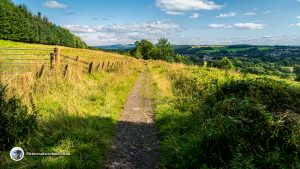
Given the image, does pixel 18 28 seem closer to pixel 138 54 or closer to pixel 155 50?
pixel 138 54

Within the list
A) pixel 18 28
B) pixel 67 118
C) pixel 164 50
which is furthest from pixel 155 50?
pixel 67 118

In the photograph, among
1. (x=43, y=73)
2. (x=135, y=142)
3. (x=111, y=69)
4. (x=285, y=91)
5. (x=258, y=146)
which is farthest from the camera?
(x=111, y=69)

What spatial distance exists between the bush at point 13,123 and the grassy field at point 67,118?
0.66 feet

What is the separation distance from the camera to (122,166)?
265 inches

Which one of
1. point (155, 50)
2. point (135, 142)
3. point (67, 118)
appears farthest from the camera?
point (155, 50)

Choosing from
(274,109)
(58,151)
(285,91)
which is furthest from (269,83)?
(58,151)

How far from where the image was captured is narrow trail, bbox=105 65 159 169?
6.98 m

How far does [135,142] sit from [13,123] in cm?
316

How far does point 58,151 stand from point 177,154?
265 centimetres

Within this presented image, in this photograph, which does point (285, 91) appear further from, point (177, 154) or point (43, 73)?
point (43, 73)

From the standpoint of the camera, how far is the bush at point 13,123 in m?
6.99

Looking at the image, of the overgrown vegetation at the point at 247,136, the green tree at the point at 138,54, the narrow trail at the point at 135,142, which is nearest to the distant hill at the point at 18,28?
the green tree at the point at 138,54

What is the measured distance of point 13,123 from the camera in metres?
7.30

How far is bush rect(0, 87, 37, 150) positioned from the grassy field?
0.20m
